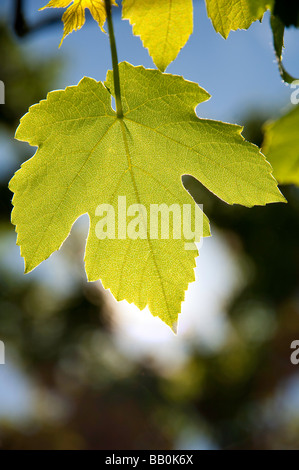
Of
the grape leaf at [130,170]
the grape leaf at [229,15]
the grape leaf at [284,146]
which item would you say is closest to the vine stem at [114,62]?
the grape leaf at [130,170]

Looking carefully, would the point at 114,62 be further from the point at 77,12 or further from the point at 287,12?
the point at 287,12

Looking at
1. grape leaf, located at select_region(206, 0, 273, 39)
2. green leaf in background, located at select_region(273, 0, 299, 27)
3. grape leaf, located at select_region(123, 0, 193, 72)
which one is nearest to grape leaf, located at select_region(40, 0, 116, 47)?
grape leaf, located at select_region(123, 0, 193, 72)

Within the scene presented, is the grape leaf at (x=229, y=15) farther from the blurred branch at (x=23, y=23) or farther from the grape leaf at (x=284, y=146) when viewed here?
the blurred branch at (x=23, y=23)

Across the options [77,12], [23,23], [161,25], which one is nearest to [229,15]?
[161,25]

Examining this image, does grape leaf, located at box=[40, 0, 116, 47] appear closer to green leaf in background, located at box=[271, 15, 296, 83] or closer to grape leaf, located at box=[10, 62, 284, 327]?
grape leaf, located at box=[10, 62, 284, 327]

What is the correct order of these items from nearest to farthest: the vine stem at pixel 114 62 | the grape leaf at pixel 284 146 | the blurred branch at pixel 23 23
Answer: the grape leaf at pixel 284 146, the vine stem at pixel 114 62, the blurred branch at pixel 23 23
